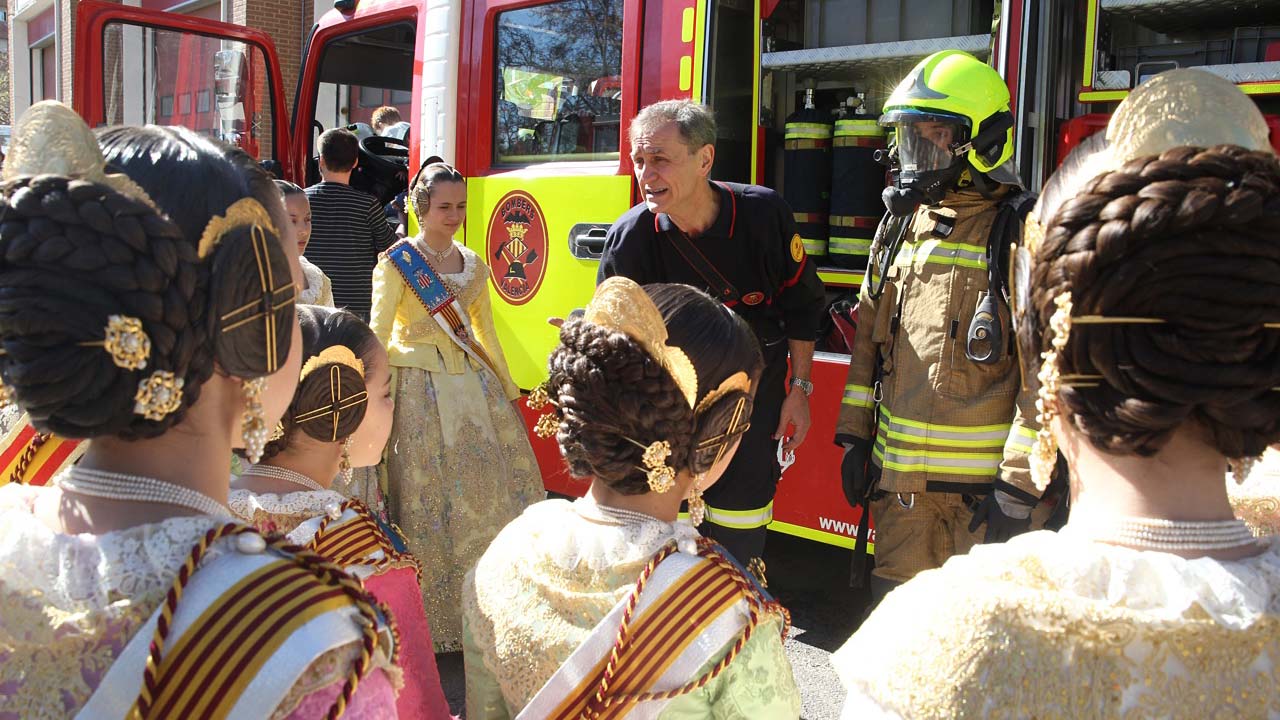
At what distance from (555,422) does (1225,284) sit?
101cm

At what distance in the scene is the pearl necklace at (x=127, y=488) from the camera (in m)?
1.14

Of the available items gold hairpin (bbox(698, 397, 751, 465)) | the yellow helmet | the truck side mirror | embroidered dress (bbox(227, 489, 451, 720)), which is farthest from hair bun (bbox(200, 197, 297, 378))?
the truck side mirror

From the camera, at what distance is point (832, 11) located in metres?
4.25

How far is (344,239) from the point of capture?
532cm

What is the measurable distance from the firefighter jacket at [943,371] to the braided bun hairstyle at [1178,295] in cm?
177

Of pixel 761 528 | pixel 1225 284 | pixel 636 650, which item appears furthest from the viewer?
pixel 761 528

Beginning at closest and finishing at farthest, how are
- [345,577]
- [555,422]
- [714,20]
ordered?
[345,577]
[555,422]
[714,20]

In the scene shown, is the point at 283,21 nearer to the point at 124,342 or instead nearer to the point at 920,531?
the point at 920,531

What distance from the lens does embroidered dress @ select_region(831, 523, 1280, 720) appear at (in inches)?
41.4

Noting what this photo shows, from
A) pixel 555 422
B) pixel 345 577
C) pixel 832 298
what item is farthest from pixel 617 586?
pixel 832 298

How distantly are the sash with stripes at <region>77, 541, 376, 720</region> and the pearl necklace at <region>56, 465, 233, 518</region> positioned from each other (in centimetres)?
11

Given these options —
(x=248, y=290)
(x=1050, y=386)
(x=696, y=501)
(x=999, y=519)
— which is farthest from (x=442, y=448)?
(x=1050, y=386)

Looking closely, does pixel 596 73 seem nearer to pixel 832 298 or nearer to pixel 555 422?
pixel 832 298

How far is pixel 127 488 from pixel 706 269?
2.24 m
